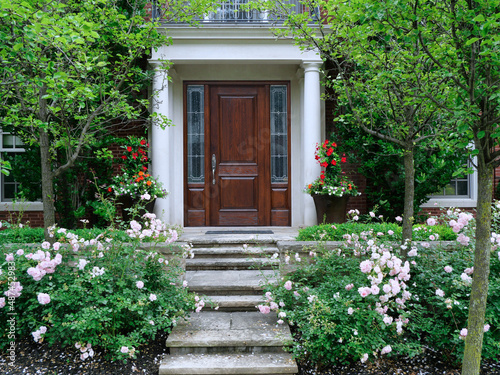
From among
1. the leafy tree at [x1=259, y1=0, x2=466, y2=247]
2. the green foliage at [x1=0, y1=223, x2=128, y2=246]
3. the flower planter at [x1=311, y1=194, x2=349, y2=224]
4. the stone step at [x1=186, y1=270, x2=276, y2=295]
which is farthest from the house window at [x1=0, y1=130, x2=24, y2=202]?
the leafy tree at [x1=259, y1=0, x2=466, y2=247]

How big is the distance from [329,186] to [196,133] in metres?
A: 2.79

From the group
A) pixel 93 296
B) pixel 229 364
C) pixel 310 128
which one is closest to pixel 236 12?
pixel 310 128

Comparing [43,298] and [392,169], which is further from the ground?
[392,169]

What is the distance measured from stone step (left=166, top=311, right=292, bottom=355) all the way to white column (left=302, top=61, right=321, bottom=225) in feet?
10.6

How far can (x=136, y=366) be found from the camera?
3.15 metres

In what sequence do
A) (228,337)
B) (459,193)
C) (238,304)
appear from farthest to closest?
1. (459,193)
2. (238,304)
3. (228,337)

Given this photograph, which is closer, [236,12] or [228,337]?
[228,337]

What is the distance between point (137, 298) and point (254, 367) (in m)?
1.08

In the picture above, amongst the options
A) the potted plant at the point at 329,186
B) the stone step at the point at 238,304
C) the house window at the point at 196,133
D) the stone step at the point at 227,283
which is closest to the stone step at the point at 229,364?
the stone step at the point at 238,304

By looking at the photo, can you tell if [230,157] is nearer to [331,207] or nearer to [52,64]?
[331,207]

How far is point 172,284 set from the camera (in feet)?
12.8

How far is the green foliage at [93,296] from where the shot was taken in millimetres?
3062

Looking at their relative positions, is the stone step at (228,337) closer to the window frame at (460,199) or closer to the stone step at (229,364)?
the stone step at (229,364)

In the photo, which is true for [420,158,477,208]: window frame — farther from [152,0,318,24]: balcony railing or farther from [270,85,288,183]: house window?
[152,0,318,24]: balcony railing
